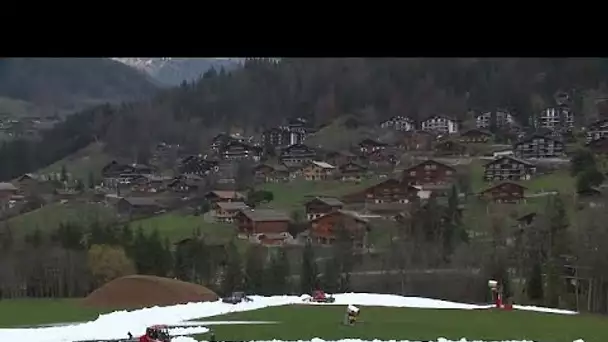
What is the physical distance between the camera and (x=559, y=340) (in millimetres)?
3451

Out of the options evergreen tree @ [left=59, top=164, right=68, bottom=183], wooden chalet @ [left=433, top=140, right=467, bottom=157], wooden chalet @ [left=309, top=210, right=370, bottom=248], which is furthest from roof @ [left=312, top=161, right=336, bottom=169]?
evergreen tree @ [left=59, top=164, right=68, bottom=183]

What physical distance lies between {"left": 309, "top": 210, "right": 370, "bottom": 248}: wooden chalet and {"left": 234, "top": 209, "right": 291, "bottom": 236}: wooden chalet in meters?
0.15

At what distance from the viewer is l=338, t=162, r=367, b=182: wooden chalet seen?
3.57 meters

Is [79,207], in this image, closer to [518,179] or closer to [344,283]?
[344,283]

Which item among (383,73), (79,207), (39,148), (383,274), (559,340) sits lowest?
(559,340)

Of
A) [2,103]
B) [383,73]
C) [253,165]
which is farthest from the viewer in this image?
[253,165]

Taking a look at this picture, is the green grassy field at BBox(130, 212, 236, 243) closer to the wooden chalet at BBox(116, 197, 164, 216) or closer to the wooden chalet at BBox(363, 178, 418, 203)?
the wooden chalet at BBox(116, 197, 164, 216)

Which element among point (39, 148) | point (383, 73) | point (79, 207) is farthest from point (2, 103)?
point (383, 73)

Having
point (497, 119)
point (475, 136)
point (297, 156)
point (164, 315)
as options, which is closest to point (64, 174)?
point (164, 315)

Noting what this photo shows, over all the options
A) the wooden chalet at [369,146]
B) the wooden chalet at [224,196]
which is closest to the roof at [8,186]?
the wooden chalet at [224,196]

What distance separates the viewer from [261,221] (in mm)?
3627

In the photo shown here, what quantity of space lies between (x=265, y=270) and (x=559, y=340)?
1276 millimetres
